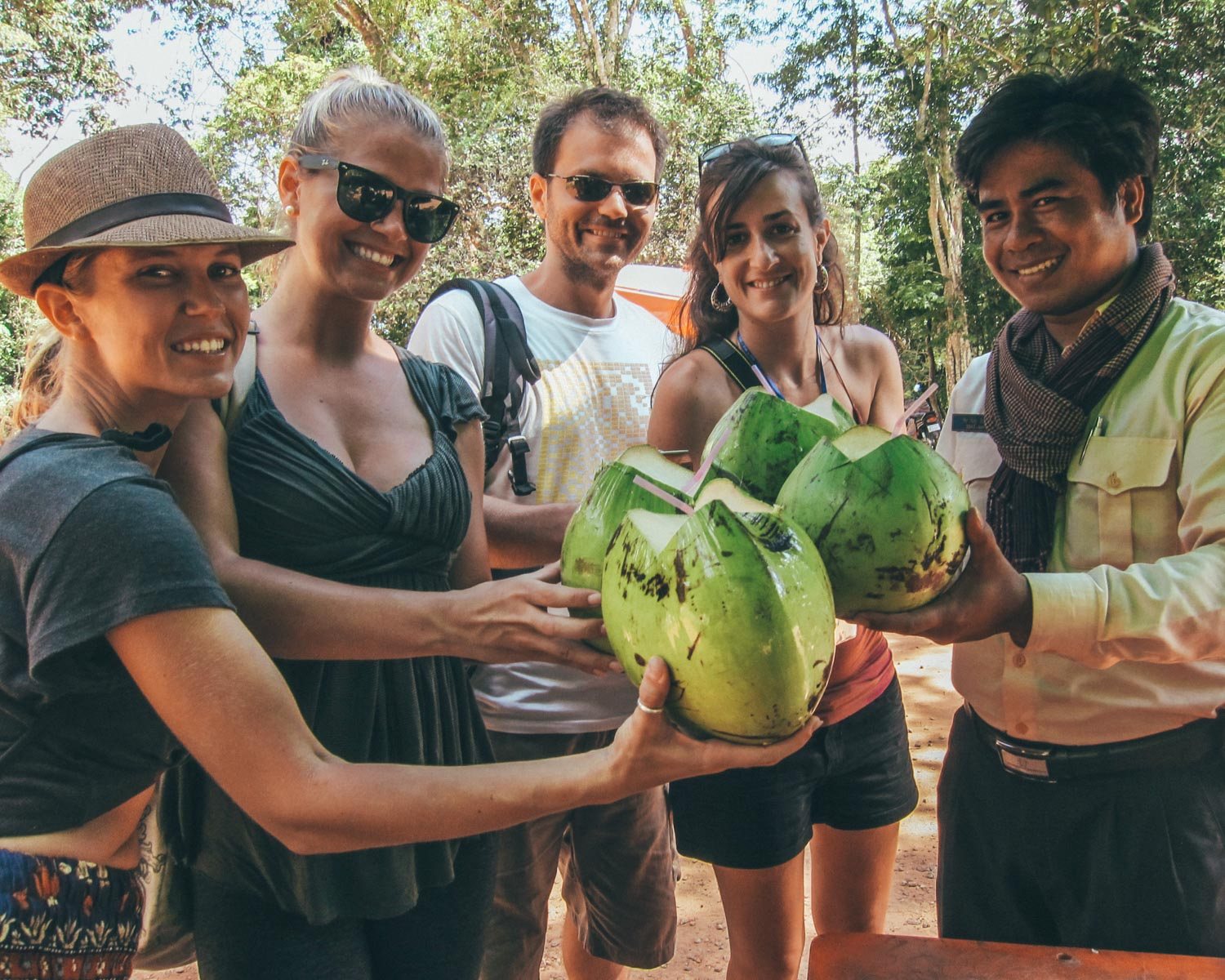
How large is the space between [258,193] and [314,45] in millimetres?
3005

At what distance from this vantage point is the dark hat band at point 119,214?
4.67 feet

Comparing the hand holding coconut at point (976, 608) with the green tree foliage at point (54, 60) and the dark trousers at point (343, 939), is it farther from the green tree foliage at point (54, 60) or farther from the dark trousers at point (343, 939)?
the green tree foliage at point (54, 60)

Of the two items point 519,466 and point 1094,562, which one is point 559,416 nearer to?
point 519,466

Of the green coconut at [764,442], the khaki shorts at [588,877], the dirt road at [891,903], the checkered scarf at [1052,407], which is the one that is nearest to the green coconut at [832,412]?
the green coconut at [764,442]

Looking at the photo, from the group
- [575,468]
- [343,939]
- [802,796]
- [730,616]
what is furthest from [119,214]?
[802,796]

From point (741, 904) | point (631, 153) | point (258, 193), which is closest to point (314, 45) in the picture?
point (258, 193)

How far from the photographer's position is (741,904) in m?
2.23

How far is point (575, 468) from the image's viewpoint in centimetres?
256

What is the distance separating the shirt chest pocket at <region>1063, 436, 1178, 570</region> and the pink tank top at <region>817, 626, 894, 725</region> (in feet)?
1.62

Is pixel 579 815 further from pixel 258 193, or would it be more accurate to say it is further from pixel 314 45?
pixel 314 45

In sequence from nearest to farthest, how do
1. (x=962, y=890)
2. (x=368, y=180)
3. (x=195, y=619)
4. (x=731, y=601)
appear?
(x=731, y=601) → (x=195, y=619) → (x=368, y=180) → (x=962, y=890)

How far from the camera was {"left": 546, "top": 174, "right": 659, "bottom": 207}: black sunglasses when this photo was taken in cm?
267

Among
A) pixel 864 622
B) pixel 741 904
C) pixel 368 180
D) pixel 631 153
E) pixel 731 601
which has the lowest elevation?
pixel 741 904

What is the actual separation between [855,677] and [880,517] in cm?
114
